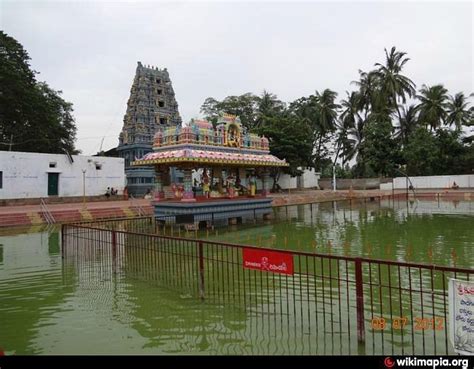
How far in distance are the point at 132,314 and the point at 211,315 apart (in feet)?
4.41

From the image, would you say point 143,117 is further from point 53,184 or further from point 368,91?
point 368,91

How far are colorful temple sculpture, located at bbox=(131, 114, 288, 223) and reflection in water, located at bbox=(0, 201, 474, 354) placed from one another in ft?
21.5

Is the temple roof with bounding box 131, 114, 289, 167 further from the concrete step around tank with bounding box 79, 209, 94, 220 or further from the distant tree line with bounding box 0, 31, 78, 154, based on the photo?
the distant tree line with bounding box 0, 31, 78, 154

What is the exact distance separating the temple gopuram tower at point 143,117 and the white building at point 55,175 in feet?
16.2

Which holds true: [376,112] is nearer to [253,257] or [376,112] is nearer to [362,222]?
[362,222]

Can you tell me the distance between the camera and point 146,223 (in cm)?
2083

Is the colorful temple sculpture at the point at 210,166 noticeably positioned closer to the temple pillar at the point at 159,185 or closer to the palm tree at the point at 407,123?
the temple pillar at the point at 159,185

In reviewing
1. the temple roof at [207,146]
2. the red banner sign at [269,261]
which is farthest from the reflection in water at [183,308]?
the temple roof at [207,146]

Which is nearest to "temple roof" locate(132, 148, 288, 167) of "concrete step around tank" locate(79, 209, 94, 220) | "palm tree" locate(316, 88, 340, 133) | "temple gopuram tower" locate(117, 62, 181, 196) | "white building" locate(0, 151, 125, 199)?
"concrete step around tank" locate(79, 209, 94, 220)

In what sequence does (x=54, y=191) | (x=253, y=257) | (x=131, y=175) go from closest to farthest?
(x=253, y=257), (x=54, y=191), (x=131, y=175)

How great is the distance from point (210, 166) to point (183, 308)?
14276mm

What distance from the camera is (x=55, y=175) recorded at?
32000 millimetres

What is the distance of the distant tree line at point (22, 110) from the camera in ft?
115
